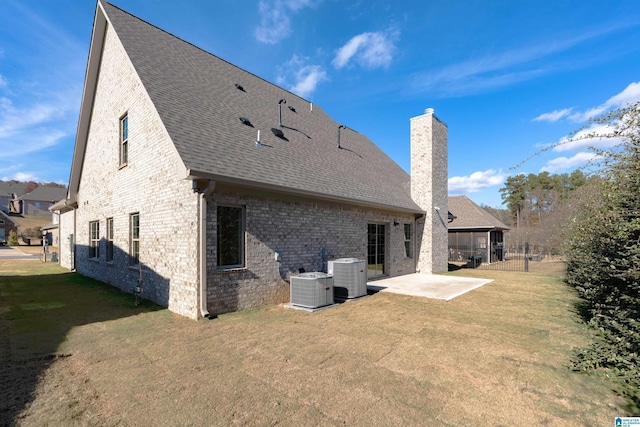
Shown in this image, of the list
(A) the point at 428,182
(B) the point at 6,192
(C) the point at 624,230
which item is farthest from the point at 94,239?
(B) the point at 6,192

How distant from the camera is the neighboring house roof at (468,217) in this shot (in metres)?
21.3

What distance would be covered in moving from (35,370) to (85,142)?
12.7m

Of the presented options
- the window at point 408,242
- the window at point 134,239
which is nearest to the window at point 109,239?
the window at point 134,239

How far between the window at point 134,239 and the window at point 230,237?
3566mm

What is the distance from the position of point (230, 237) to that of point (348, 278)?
136 inches

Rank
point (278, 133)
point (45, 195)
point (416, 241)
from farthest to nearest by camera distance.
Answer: point (45, 195) < point (416, 241) < point (278, 133)

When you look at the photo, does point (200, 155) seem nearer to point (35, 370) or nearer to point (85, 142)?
point (35, 370)

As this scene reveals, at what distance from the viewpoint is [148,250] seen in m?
8.20

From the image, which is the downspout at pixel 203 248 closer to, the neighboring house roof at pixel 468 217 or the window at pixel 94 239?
the window at pixel 94 239

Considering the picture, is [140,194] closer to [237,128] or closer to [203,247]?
[237,128]

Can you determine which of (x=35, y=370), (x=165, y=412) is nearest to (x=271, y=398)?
(x=165, y=412)

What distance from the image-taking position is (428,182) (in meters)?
14.6

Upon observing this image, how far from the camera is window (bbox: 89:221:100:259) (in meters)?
12.3

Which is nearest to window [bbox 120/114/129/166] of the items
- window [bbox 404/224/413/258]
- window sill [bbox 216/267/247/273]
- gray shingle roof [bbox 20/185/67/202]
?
window sill [bbox 216/267/247/273]
